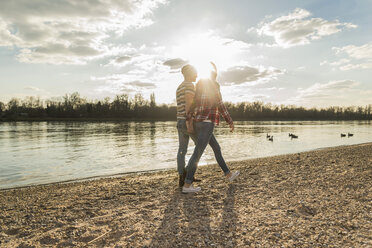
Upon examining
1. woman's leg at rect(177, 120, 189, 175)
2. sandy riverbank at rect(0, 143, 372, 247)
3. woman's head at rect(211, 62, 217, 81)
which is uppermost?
woman's head at rect(211, 62, 217, 81)

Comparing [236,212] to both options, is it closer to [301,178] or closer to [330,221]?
[330,221]

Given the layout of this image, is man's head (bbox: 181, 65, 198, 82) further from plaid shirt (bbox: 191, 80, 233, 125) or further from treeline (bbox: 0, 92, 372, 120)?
treeline (bbox: 0, 92, 372, 120)

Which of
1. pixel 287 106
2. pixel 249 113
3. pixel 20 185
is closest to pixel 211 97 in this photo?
pixel 20 185

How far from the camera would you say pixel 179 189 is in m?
5.34

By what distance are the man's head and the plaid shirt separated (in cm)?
23

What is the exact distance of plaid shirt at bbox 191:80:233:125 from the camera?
454 centimetres

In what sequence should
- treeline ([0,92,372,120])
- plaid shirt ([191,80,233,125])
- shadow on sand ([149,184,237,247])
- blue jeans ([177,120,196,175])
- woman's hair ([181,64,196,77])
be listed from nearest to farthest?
shadow on sand ([149,184,237,247]) → plaid shirt ([191,80,233,125]) → woman's hair ([181,64,196,77]) → blue jeans ([177,120,196,175]) → treeline ([0,92,372,120])

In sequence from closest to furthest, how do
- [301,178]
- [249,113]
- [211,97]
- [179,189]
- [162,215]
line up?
[162,215], [211,97], [179,189], [301,178], [249,113]

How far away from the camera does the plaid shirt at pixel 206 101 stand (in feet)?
14.9

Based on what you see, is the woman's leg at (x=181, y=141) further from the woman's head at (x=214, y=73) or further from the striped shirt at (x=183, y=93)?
the woman's head at (x=214, y=73)

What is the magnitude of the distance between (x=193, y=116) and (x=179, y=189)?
1831 mm

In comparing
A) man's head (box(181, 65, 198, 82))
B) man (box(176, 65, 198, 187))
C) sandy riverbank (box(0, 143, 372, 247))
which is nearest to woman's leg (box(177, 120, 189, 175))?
man (box(176, 65, 198, 187))

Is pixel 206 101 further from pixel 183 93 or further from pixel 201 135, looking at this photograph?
pixel 201 135

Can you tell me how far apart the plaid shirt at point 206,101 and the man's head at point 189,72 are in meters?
0.23
